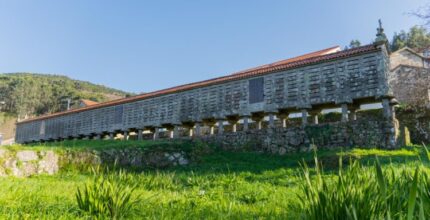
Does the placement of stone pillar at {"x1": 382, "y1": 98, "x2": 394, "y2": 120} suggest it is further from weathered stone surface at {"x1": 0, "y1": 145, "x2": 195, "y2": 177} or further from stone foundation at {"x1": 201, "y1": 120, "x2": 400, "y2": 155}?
weathered stone surface at {"x1": 0, "y1": 145, "x2": 195, "y2": 177}

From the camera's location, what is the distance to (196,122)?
723 inches

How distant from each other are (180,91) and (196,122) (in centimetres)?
214

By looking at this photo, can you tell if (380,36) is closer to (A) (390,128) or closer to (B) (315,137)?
(A) (390,128)

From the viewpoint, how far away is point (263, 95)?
52.5 ft

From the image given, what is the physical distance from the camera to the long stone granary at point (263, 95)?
13.3 meters

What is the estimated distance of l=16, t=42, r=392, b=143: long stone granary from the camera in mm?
13289

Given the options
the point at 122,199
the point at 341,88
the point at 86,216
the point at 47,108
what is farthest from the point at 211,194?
the point at 47,108

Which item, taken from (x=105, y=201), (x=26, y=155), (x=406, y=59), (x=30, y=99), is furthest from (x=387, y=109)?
(x=30, y=99)

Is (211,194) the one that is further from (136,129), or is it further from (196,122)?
(136,129)

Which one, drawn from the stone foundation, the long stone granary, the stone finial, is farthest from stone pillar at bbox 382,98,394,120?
the stone finial

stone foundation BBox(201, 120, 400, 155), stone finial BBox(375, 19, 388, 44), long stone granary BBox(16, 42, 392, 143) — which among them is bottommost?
stone foundation BBox(201, 120, 400, 155)

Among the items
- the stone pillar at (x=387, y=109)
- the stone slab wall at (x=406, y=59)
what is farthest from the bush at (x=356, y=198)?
the stone slab wall at (x=406, y=59)

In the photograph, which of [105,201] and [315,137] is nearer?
[105,201]

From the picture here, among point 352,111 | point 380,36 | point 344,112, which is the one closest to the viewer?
point 380,36
